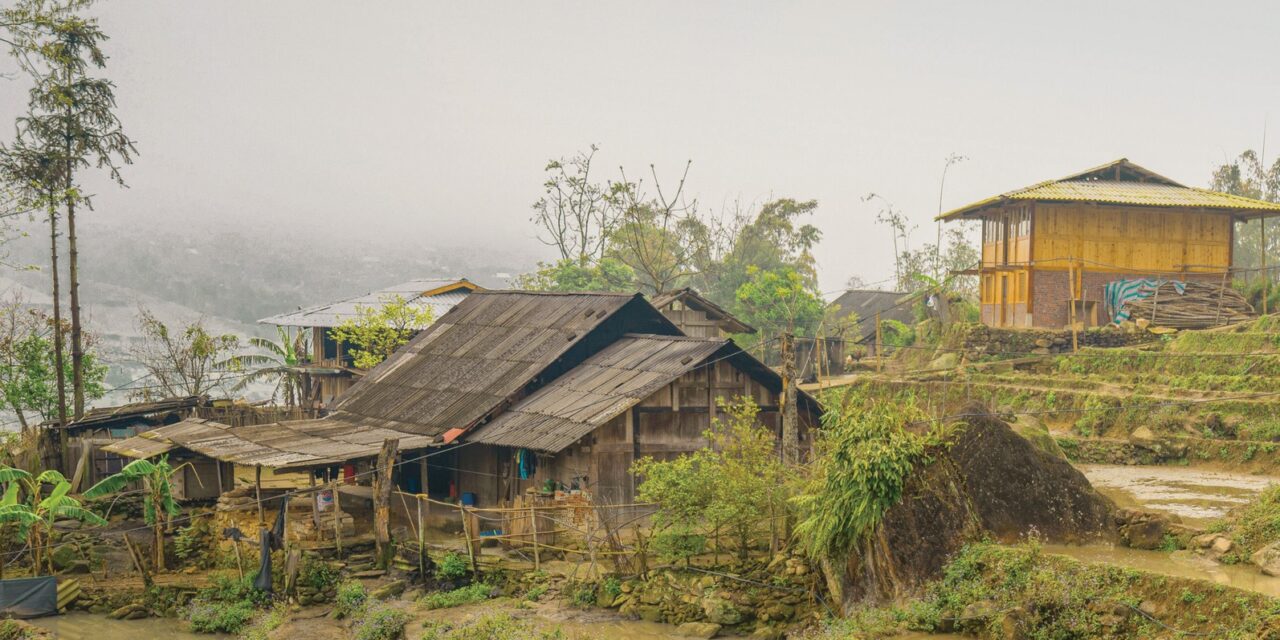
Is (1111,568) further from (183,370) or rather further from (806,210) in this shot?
(806,210)

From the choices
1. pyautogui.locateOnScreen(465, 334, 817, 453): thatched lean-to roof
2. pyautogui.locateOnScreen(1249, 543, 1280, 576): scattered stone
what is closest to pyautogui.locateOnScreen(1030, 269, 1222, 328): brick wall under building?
pyautogui.locateOnScreen(465, 334, 817, 453): thatched lean-to roof

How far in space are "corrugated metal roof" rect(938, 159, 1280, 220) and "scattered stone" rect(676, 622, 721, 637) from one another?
769 inches

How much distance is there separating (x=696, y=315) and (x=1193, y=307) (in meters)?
14.1

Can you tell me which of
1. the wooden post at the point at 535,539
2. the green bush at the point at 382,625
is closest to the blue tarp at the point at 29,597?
the green bush at the point at 382,625

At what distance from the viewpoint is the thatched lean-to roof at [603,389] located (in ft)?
66.8

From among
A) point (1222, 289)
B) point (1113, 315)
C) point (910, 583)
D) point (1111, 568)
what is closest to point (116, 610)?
point (910, 583)

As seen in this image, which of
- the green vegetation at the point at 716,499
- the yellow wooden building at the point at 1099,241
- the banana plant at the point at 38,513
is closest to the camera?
the green vegetation at the point at 716,499

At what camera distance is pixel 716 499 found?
58.0 feet

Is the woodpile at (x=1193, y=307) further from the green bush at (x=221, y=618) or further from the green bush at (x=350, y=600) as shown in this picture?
the green bush at (x=221, y=618)

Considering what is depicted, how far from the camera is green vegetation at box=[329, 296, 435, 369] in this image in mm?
36781

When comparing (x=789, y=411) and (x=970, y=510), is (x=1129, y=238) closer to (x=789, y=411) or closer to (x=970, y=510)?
(x=789, y=411)

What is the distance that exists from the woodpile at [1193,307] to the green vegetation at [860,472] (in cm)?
1736

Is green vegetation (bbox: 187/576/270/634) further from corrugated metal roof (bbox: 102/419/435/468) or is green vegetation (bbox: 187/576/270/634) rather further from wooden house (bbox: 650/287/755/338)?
wooden house (bbox: 650/287/755/338)

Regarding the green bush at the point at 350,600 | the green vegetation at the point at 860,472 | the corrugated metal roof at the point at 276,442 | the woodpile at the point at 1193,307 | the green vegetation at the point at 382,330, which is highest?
the woodpile at the point at 1193,307
